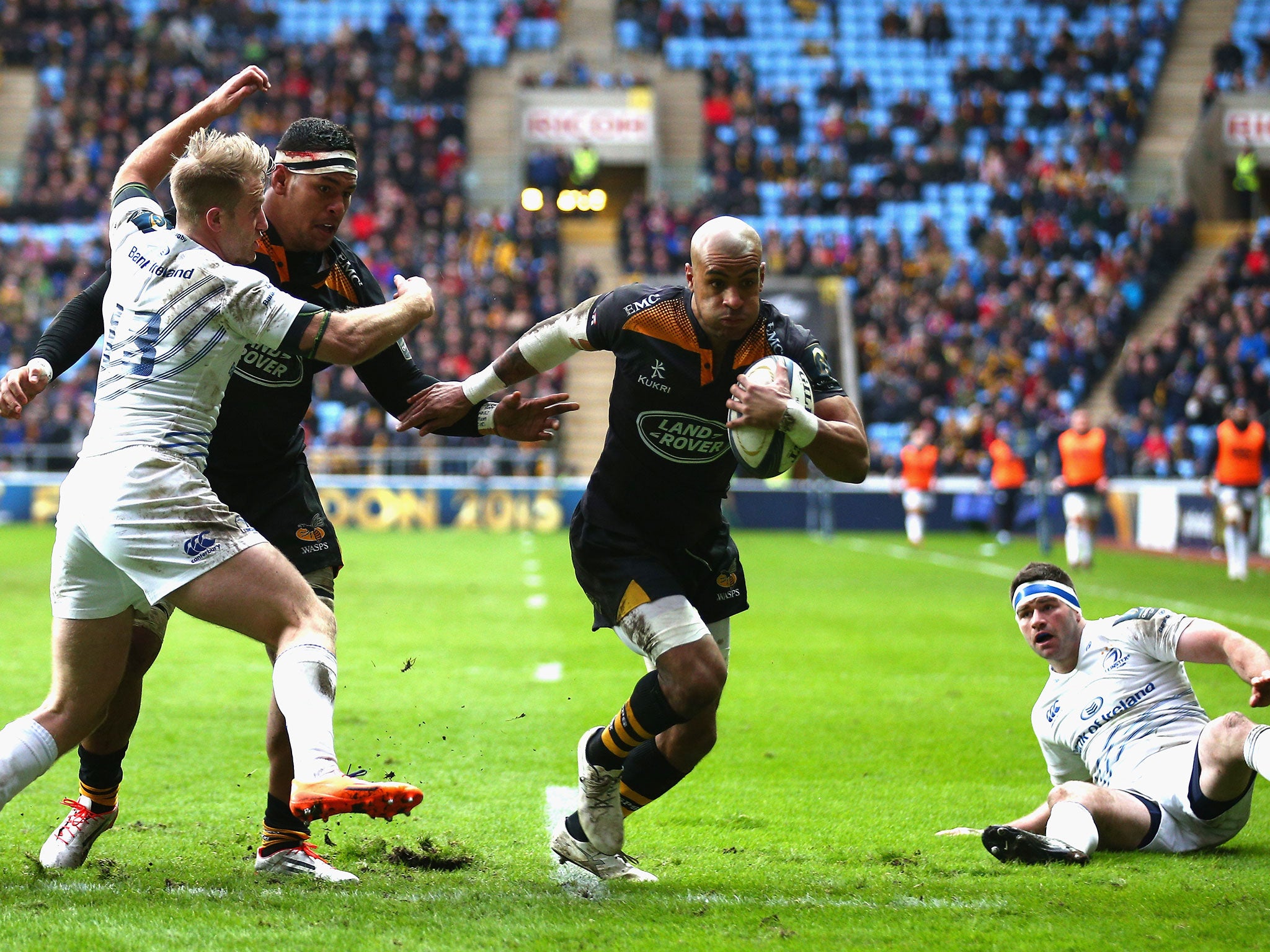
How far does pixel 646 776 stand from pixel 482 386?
1471 millimetres

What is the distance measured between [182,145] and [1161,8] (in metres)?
40.3

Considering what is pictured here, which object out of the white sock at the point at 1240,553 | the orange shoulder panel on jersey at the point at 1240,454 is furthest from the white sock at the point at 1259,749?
the orange shoulder panel on jersey at the point at 1240,454

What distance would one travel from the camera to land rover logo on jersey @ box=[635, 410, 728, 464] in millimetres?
4754

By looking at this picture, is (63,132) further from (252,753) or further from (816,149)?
(252,753)

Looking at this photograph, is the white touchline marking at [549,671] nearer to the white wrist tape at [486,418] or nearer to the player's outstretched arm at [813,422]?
the white wrist tape at [486,418]

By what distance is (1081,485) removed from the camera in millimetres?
19453

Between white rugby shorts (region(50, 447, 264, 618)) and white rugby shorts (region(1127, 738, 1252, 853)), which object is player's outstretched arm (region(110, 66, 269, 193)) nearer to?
white rugby shorts (region(50, 447, 264, 618))

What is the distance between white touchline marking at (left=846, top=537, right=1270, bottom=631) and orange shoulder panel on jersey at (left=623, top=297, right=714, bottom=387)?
5579mm

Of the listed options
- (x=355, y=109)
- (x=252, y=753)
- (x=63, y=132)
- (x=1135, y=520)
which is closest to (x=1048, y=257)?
(x=1135, y=520)

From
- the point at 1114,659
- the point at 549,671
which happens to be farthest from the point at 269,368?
the point at 549,671

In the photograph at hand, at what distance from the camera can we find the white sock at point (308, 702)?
12.6 ft

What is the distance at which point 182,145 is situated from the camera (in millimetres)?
4758

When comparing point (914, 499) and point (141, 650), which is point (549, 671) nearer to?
point (141, 650)

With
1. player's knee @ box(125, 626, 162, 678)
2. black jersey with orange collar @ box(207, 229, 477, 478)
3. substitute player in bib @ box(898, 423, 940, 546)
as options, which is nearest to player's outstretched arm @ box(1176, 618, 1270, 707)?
black jersey with orange collar @ box(207, 229, 477, 478)
